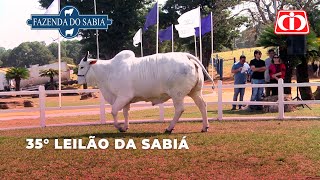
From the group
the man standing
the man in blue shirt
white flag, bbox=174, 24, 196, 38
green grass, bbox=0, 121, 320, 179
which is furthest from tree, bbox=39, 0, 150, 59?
green grass, bbox=0, 121, 320, 179

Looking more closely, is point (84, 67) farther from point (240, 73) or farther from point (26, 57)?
point (26, 57)

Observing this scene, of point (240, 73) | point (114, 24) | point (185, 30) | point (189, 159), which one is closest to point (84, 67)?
point (189, 159)

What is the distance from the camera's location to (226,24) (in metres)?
53.0

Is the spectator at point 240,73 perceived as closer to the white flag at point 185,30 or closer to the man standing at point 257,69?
the man standing at point 257,69

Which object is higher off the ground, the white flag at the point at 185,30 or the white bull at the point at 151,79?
the white flag at the point at 185,30

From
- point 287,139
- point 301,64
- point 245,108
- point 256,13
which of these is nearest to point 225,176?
point 287,139

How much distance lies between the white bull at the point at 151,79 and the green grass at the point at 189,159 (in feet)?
3.14

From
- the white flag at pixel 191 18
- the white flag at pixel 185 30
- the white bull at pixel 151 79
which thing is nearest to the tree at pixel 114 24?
the white flag at pixel 191 18

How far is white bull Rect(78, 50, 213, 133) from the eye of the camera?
11.2m

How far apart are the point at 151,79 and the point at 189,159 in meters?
3.27

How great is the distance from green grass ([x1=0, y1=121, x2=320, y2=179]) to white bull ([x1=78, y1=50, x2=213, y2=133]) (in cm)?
96

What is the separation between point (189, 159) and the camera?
28.4ft

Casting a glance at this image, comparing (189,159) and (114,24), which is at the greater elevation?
(114,24)

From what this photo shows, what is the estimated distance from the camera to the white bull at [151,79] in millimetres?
11250
